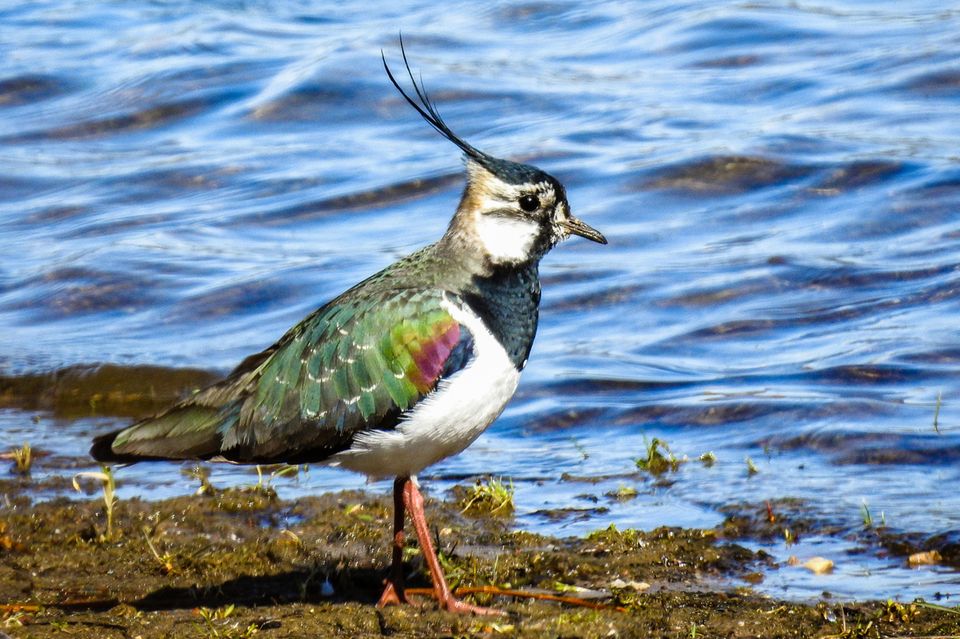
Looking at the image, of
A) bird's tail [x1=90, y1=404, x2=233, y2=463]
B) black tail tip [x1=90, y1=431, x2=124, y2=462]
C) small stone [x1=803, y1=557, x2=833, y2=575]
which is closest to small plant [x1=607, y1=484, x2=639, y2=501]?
small stone [x1=803, y1=557, x2=833, y2=575]

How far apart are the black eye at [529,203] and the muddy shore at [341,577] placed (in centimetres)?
146

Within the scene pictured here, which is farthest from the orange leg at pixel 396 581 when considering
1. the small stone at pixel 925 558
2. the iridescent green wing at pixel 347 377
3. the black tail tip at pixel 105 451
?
the small stone at pixel 925 558

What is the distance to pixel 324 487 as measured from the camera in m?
7.64

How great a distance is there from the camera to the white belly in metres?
5.70

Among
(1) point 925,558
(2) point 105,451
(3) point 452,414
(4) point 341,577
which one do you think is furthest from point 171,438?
(1) point 925,558

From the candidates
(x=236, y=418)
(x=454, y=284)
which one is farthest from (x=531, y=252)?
(x=236, y=418)

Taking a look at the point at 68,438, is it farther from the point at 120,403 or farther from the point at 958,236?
the point at 958,236

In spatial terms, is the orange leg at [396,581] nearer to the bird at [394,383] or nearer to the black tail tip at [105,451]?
the bird at [394,383]

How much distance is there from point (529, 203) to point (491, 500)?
1529mm

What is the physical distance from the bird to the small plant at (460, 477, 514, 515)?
89 cm

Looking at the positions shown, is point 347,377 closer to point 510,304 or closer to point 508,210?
point 510,304

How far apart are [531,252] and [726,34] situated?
36.0 ft

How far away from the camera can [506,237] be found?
632 cm

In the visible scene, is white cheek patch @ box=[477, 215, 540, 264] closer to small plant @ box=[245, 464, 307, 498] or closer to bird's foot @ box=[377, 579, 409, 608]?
bird's foot @ box=[377, 579, 409, 608]
